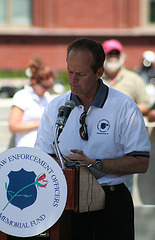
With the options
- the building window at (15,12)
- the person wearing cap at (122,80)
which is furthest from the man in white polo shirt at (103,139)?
the building window at (15,12)

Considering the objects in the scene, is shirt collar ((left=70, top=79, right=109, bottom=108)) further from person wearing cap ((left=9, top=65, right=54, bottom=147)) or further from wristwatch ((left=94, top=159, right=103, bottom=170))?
person wearing cap ((left=9, top=65, right=54, bottom=147))

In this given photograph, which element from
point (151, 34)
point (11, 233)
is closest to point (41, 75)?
point (11, 233)

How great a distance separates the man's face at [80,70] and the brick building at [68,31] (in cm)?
1588

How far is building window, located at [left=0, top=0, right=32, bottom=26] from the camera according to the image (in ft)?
63.4

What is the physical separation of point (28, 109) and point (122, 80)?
112 centimetres

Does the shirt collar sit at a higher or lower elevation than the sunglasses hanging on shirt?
higher

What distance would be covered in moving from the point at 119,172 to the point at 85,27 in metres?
16.4

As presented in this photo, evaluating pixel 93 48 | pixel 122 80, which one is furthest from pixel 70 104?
pixel 122 80

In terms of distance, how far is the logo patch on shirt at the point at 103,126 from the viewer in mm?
2904

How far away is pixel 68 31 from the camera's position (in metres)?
18.6

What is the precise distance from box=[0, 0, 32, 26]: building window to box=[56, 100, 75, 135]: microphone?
1690 centimetres

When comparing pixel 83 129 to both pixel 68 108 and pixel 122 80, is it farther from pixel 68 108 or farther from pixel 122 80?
pixel 122 80

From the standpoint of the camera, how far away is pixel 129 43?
18.8m

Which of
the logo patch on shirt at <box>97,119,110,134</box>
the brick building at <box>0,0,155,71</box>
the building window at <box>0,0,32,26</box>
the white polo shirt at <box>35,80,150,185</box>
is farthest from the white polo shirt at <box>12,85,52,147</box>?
the building window at <box>0,0,32,26</box>
